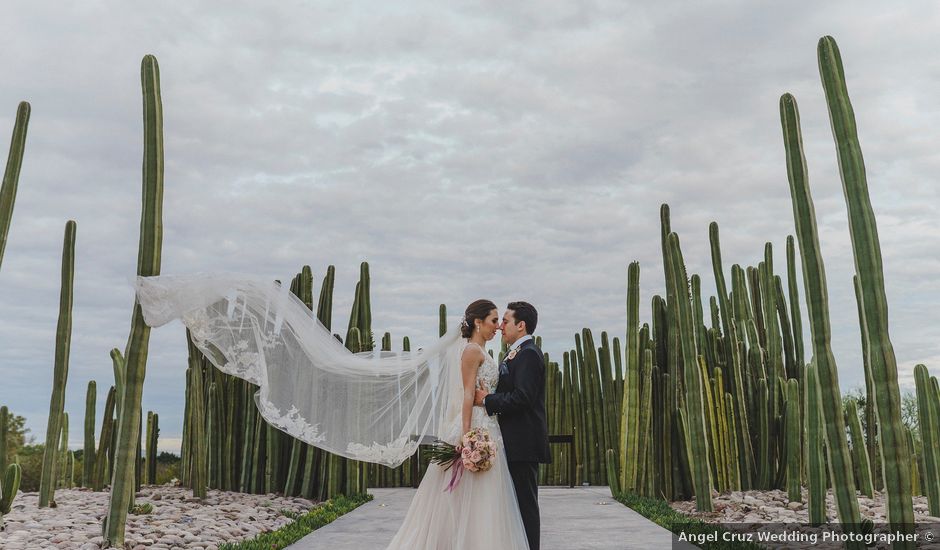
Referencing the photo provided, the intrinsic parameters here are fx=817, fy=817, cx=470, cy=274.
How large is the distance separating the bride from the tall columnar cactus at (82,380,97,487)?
3.73 meters

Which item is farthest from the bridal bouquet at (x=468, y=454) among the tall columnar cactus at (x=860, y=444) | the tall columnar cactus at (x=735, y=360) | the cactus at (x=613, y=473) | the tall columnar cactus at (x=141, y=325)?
the tall columnar cactus at (x=735, y=360)

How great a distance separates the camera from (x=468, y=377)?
4.30 m

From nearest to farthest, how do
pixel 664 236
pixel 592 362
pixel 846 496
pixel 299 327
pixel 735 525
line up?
pixel 846 496, pixel 299 327, pixel 735 525, pixel 664 236, pixel 592 362

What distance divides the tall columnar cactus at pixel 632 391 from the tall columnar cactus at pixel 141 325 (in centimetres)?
450

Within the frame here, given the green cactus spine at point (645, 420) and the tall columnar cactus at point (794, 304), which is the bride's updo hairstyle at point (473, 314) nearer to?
the green cactus spine at point (645, 420)

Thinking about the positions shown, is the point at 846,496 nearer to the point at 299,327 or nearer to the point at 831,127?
the point at 831,127

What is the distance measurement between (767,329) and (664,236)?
1.52 meters

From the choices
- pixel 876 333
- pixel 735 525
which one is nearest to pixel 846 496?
pixel 876 333

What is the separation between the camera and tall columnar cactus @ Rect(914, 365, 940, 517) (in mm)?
6520

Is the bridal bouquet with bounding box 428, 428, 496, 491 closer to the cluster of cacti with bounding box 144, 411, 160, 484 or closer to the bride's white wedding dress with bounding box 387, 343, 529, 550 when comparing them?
the bride's white wedding dress with bounding box 387, 343, 529, 550

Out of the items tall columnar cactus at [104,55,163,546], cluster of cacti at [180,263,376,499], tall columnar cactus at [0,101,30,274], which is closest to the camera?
tall columnar cactus at [104,55,163,546]

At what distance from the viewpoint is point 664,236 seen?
26.4 ft

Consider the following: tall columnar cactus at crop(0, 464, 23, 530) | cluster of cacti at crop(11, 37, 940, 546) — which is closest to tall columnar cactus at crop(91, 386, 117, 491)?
cluster of cacti at crop(11, 37, 940, 546)

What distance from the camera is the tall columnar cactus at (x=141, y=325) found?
209 inches
